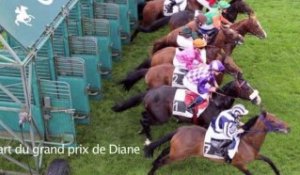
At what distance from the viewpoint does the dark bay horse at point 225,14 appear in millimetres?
8422

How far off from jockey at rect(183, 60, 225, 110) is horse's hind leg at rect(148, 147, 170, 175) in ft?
2.00

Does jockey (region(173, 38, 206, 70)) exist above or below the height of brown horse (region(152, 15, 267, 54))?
below

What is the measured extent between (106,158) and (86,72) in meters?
1.25

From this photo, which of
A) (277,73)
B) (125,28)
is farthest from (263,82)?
(125,28)

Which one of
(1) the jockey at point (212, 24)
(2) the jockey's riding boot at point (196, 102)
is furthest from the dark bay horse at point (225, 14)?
(2) the jockey's riding boot at point (196, 102)

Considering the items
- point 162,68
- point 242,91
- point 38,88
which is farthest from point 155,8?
point 38,88

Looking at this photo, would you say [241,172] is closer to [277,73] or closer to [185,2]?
[277,73]

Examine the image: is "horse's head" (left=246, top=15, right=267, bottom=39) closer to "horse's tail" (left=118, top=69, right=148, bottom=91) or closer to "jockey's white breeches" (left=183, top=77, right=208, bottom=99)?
"horse's tail" (left=118, top=69, right=148, bottom=91)

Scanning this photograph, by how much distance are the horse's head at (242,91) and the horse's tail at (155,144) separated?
914mm

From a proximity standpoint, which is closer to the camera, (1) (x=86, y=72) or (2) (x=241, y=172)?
(2) (x=241, y=172)

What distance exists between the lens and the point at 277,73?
8.37m

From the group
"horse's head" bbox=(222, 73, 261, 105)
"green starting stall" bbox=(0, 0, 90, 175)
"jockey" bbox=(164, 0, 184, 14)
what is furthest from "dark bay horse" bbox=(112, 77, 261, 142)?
"jockey" bbox=(164, 0, 184, 14)

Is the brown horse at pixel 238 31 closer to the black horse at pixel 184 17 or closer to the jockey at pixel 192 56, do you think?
the black horse at pixel 184 17

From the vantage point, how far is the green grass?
6.45 meters
